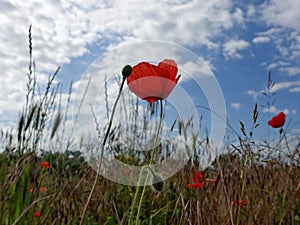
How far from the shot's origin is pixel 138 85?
0.76 m

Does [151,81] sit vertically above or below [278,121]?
below

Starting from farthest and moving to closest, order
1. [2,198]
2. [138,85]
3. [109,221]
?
[109,221] → [2,198] → [138,85]

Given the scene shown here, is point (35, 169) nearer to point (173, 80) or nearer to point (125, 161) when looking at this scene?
point (173, 80)

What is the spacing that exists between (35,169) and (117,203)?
33.8 inches

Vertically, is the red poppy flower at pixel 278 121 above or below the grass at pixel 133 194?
above

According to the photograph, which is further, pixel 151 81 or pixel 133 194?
pixel 133 194

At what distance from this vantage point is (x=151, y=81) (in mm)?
761

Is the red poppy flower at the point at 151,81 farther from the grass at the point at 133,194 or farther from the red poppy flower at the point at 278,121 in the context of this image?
the red poppy flower at the point at 278,121

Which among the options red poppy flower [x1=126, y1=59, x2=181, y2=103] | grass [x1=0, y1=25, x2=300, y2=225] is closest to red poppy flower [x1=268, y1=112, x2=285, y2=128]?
grass [x1=0, y1=25, x2=300, y2=225]

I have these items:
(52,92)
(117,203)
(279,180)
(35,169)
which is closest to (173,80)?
(35,169)

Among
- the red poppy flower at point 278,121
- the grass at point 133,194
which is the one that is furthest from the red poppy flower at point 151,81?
the red poppy flower at point 278,121

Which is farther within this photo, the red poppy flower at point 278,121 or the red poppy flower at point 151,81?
the red poppy flower at point 278,121

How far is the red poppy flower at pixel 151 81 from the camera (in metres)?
0.75

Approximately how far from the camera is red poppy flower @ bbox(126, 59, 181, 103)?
0.75 m
